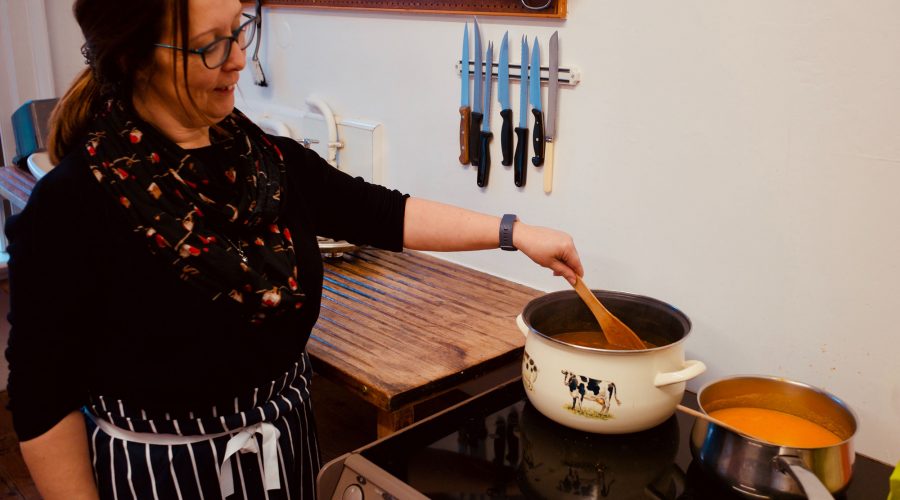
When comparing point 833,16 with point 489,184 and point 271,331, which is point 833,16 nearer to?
point 489,184

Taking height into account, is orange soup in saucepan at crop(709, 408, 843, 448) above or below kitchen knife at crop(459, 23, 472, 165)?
below

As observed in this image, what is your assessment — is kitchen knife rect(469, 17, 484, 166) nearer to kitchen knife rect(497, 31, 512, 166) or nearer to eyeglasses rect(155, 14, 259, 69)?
kitchen knife rect(497, 31, 512, 166)

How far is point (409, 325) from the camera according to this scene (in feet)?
4.61

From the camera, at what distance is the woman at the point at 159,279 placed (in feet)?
3.05

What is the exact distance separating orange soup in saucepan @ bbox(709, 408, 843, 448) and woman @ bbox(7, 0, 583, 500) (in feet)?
1.99

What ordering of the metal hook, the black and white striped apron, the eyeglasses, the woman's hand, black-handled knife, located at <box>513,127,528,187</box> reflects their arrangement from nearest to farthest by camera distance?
the eyeglasses → the black and white striped apron → the woman's hand → the metal hook → black-handled knife, located at <box>513,127,528,187</box>

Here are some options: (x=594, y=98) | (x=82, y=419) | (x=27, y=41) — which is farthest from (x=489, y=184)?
(x=27, y=41)

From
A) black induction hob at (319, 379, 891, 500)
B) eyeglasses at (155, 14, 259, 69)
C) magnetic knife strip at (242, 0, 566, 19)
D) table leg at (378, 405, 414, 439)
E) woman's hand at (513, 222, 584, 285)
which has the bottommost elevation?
table leg at (378, 405, 414, 439)

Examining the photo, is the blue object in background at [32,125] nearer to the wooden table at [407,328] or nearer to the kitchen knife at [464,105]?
the wooden table at [407,328]

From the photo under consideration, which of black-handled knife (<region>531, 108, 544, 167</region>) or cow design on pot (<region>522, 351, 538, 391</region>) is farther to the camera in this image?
black-handled knife (<region>531, 108, 544, 167</region>)

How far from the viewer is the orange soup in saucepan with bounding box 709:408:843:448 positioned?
39.4 inches

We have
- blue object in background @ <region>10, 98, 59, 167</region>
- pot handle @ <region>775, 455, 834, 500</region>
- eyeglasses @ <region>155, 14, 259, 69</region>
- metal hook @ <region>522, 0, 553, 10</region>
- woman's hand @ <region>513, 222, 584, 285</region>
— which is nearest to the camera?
pot handle @ <region>775, 455, 834, 500</region>

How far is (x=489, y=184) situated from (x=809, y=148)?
66 cm

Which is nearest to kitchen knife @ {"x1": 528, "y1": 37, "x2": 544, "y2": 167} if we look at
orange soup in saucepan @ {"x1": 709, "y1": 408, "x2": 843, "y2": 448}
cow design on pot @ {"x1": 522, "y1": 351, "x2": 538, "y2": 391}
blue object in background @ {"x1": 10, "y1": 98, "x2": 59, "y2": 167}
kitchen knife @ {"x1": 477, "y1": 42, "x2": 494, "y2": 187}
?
kitchen knife @ {"x1": 477, "y1": 42, "x2": 494, "y2": 187}
